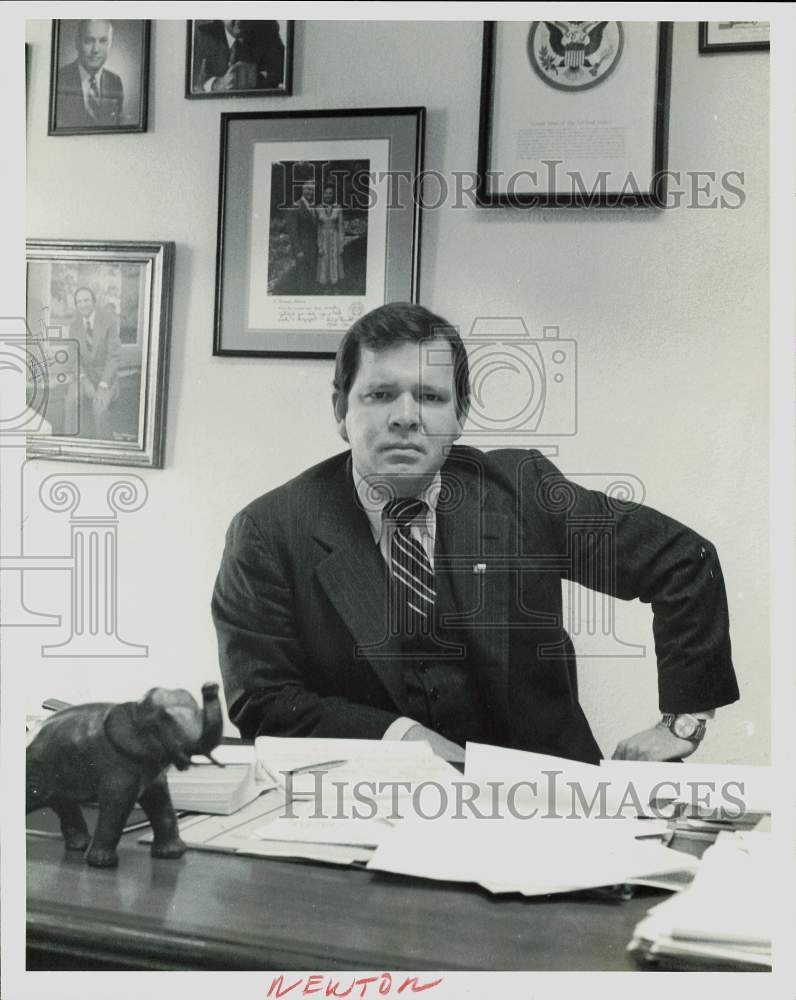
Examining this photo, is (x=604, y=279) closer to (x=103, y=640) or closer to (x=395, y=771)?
(x=395, y=771)

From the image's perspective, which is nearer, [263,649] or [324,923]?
[324,923]

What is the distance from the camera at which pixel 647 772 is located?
1.27 meters

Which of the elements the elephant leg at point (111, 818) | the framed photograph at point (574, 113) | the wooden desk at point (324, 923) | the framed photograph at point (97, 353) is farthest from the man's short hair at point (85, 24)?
the wooden desk at point (324, 923)

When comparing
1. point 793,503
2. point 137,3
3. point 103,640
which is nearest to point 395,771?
point 103,640

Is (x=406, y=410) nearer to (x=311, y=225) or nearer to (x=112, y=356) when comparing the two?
(x=311, y=225)

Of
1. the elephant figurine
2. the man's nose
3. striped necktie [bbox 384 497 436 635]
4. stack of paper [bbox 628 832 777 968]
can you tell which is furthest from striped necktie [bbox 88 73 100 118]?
stack of paper [bbox 628 832 777 968]

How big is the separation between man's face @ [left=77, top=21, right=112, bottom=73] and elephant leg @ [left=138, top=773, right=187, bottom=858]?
3.24ft

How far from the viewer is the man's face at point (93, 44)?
1326 mm

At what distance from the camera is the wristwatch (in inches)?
50.4

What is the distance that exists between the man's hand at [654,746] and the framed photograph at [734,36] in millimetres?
911

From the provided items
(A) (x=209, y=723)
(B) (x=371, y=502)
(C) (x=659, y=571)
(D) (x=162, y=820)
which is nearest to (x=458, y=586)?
(B) (x=371, y=502)

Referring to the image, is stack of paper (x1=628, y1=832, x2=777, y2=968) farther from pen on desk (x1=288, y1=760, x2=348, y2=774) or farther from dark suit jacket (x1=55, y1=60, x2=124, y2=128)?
dark suit jacket (x1=55, y1=60, x2=124, y2=128)

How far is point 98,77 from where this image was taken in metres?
1.33

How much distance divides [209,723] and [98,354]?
0.54 meters
